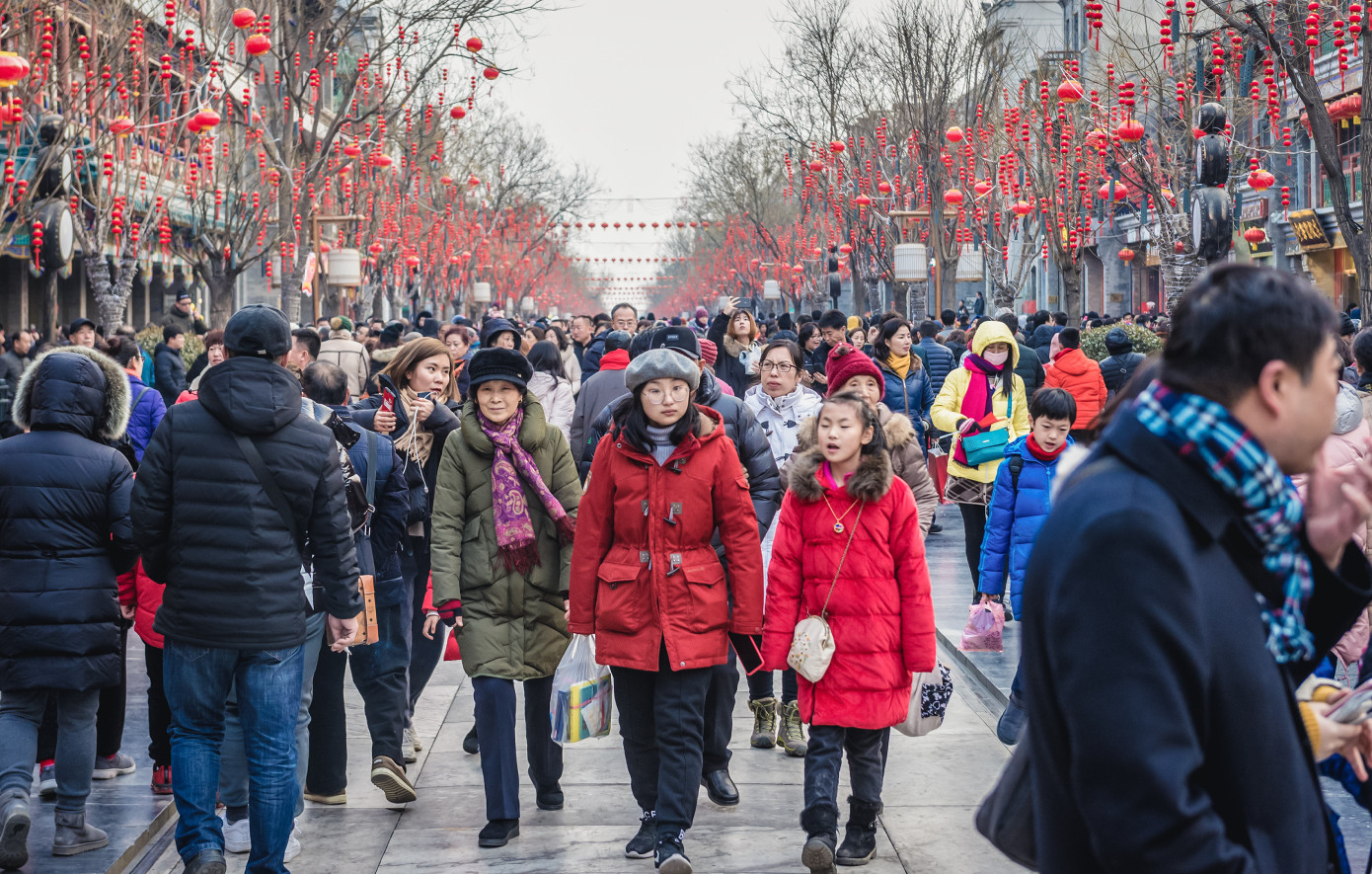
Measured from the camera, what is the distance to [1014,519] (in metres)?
6.74

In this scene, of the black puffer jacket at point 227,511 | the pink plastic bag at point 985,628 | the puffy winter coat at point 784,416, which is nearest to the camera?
the black puffer jacket at point 227,511

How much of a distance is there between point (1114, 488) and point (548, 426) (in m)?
3.92

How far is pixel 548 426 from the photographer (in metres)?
5.74

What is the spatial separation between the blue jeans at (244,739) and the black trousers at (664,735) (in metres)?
0.89

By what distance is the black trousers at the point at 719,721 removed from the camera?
576 cm

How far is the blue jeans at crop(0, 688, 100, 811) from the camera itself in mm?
5047

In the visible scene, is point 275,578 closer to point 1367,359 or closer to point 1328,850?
point 1328,850

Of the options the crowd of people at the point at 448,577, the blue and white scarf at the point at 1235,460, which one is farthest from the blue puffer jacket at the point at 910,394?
the blue and white scarf at the point at 1235,460

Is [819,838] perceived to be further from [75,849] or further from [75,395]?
[75,395]

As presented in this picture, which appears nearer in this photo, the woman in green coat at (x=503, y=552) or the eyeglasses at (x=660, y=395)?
the eyeglasses at (x=660, y=395)

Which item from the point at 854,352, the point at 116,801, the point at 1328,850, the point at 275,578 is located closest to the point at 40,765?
the point at 116,801

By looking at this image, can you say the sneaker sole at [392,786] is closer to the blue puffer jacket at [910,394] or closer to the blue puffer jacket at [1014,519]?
the blue puffer jacket at [1014,519]

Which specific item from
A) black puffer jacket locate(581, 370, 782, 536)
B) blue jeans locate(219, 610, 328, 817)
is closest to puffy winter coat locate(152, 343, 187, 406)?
black puffer jacket locate(581, 370, 782, 536)

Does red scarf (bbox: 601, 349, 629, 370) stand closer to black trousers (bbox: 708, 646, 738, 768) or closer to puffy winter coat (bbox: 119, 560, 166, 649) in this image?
black trousers (bbox: 708, 646, 738, 768)
